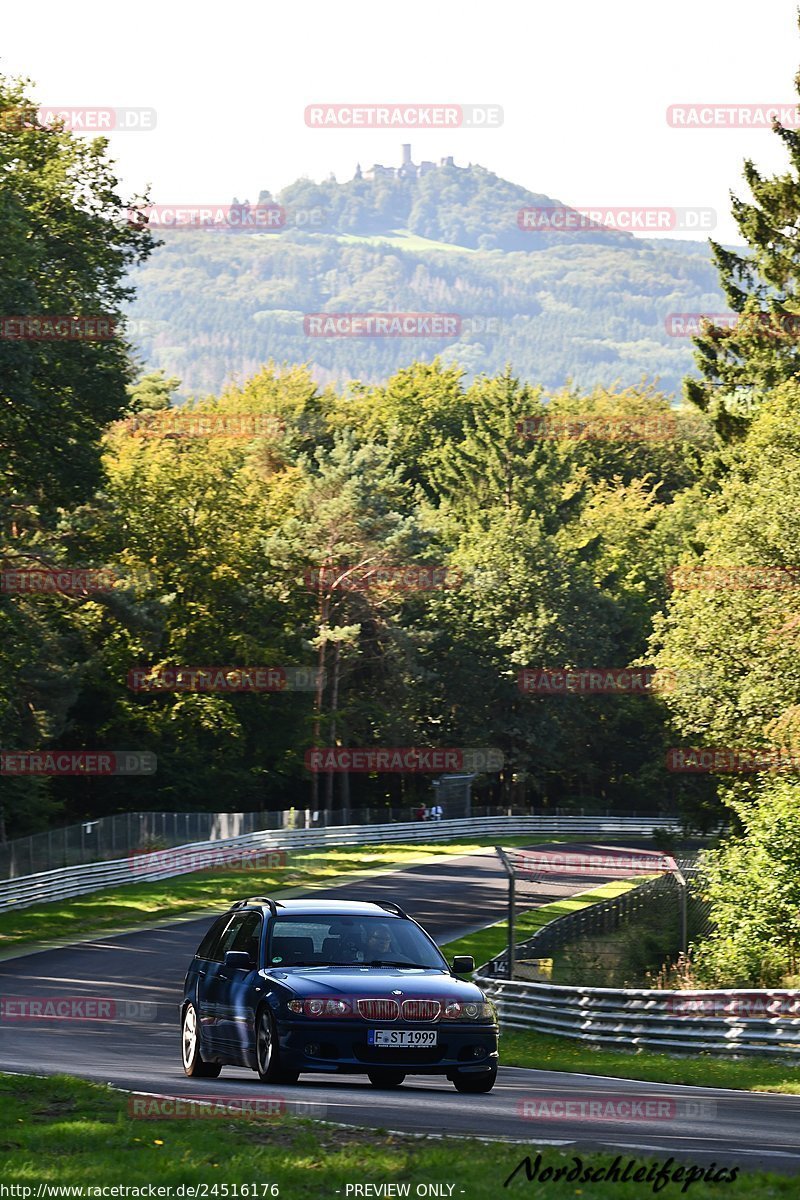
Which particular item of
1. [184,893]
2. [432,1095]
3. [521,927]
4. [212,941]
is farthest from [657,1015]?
[184,893]

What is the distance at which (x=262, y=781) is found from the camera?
75000mm

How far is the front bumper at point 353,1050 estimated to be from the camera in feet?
43.0

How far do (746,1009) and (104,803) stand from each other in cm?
4871

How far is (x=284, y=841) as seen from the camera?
61750mm

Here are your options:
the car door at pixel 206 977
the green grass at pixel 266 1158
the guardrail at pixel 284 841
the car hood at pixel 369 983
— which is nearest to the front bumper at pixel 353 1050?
→ the car hood at pixel 369 983

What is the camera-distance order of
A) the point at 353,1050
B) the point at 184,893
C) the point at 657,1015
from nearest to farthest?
the point at 353,1050
the point at 657,1015
the point at 184,893

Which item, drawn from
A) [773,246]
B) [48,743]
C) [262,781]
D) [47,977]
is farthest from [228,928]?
[262,781]

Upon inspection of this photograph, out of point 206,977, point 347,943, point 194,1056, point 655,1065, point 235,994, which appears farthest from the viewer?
point 655,1065

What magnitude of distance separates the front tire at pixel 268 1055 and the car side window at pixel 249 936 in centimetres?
76

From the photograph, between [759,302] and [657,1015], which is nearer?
[657,1015]

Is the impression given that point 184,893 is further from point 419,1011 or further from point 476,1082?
point 419,1011

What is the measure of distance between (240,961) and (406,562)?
62957 millimetres

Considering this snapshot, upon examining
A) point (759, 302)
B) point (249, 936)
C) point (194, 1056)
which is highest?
point (759, 302)

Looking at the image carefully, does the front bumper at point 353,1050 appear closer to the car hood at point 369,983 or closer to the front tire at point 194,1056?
the car hood at point 369,983
